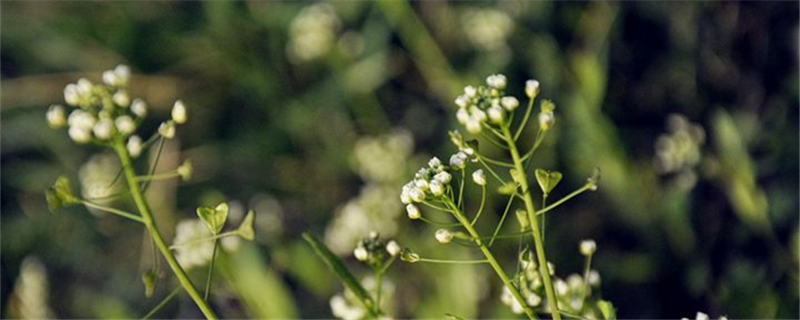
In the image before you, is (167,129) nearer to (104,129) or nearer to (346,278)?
(104,129)

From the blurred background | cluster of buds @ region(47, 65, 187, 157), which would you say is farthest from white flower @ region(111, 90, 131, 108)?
the blurred background

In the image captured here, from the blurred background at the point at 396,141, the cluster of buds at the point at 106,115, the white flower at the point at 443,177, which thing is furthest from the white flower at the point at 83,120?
the blurred background at the point at 396,141

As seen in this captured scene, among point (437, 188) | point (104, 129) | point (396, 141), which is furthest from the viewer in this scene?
point (396, 141)

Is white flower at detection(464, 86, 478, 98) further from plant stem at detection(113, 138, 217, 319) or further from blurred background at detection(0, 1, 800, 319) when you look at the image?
blurred background at detection(0, 1, 800, 319)

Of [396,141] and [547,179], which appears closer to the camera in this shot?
[547,179]

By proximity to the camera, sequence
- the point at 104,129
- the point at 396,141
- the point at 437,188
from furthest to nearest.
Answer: the point at 396,141, the point at 104,129, the point at 437,188

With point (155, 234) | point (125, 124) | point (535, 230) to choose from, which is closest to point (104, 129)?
point (125, 124)
